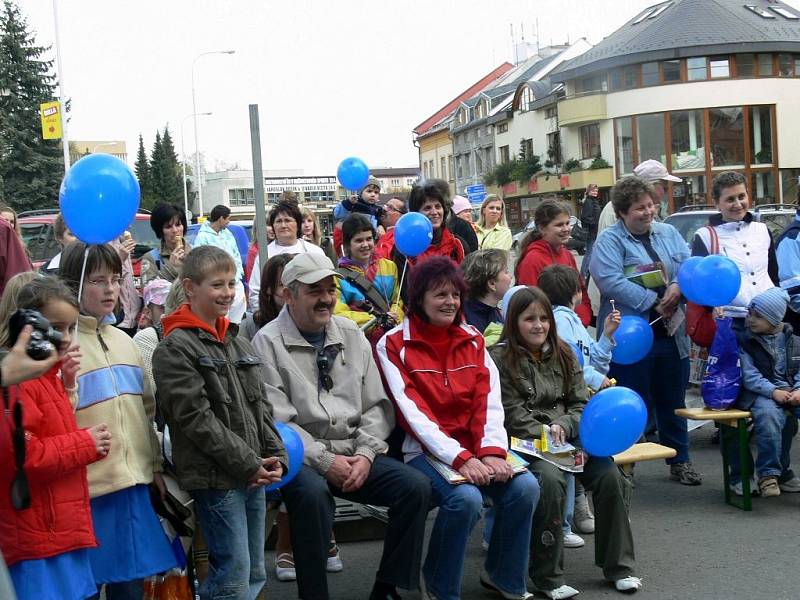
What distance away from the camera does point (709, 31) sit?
46.9 m

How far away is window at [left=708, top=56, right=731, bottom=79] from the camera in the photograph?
47188mm

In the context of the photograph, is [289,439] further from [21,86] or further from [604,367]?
[21,86]

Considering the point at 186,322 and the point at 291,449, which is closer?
the point at 186,322

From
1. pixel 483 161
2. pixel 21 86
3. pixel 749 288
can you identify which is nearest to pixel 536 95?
pixel 483 161

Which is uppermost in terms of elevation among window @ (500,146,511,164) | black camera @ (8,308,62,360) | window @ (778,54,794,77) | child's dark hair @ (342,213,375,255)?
window @ (778,54,794,77)

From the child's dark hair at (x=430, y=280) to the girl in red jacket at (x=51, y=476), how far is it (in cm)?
189

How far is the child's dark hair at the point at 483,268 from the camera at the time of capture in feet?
20.0

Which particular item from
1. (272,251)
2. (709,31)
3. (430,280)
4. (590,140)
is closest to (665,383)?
(430,280)

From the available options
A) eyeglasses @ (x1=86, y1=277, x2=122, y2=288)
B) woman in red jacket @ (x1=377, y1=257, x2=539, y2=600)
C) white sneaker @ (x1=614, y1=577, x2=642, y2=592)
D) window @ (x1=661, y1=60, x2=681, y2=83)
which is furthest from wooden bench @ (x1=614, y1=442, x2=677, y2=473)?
window @ (x1=661, y1=60, x2=681, y2=83)

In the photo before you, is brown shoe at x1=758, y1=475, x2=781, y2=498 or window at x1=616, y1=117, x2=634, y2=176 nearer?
brown shoe at x1=758, y1=475, x2=781, y2=498

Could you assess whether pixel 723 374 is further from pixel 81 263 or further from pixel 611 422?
pixel 81 263

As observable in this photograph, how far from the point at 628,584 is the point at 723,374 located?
2.09m

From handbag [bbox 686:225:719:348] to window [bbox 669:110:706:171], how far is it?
144 feet

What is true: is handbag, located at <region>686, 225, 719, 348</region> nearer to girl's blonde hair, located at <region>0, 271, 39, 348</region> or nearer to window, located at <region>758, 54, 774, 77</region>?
girl's blonde hair, located at <region>0, 271, 39, 348</region>
